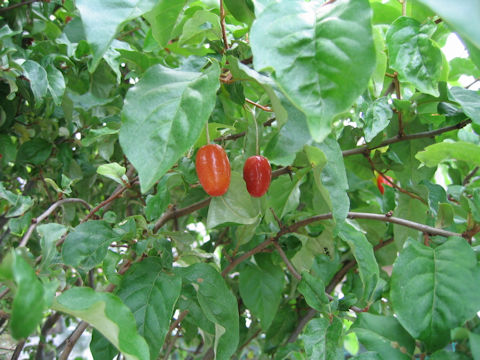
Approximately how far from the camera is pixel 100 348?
0.55 metres

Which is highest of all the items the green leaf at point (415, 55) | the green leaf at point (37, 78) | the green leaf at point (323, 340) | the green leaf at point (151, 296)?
the green leaf at point (415, 55)

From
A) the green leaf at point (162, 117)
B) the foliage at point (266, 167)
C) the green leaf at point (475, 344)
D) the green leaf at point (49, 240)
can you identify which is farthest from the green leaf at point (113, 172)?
the green leaf at point (475, 344)

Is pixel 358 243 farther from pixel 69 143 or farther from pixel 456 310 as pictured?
pixel 69 143

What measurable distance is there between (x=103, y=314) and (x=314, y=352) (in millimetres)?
258

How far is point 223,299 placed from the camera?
22.9 inches

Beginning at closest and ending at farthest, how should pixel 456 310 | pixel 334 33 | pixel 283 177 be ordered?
pixel 334 33, pixel 456 310, pixel 283 177

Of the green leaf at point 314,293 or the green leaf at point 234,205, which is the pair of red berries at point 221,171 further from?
the green leaf at point 314,293

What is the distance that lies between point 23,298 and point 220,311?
31 cm

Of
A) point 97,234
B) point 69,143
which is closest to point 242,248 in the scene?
point 97,234

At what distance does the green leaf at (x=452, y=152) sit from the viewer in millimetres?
508

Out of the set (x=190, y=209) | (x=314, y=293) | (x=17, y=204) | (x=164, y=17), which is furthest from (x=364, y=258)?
(x=17, y=204)

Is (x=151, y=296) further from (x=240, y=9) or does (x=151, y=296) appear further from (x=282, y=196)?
(x=240, y=9)

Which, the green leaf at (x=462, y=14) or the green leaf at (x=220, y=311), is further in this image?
the green leaf at (x=220, y=311)

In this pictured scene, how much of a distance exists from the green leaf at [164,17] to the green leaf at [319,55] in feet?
0.61
